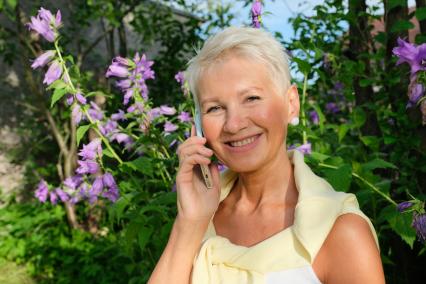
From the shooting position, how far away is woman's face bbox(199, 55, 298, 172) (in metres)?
1.36

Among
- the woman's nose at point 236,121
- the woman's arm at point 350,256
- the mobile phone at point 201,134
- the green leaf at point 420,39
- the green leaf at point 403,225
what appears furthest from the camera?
the green leaf at point 420,39

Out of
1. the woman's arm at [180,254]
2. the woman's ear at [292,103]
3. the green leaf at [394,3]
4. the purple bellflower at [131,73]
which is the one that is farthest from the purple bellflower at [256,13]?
the woman's arm at [180,254]

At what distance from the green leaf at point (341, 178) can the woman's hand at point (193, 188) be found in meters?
0.54

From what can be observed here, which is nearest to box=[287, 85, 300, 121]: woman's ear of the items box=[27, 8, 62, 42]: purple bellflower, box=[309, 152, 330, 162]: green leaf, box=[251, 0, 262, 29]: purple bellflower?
box=[309, 152, 330, 162]: green leaf

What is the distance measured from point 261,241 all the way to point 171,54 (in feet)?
15.8

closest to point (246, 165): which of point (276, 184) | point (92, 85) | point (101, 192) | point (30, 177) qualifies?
point (276, 184)

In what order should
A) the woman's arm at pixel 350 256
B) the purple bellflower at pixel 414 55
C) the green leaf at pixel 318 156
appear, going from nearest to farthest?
the woman's arm at pixel 350 256
the purple bellflower at pixel 414 55
the green leaf at pixel 318 156

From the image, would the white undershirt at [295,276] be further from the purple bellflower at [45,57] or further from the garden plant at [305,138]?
the purple bellflower at [45,57]

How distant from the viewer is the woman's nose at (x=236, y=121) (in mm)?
1352

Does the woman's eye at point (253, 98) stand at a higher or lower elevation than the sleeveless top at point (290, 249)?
higher

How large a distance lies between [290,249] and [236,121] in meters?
0.33

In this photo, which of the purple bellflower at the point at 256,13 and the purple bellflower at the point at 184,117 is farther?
the purple bellflower at the point at 184,117

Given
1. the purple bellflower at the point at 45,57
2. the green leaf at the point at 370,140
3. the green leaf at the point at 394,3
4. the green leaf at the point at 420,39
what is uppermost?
the green leaf at the point at 394,3

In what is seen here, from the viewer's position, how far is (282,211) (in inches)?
57.0
